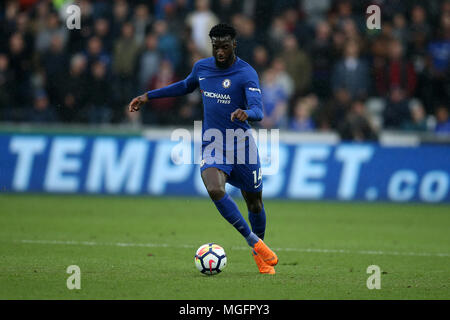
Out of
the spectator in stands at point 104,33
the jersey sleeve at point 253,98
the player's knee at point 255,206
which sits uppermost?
the spectator in stands at point 104,33

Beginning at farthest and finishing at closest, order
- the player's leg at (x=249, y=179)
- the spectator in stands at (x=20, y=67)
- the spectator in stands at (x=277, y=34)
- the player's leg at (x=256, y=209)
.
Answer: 1. the spectator in stands at (x=20, y=67)
2. the spectator in stands at (x=277, y=34)
3. the player's leg at (x=256, y=209)
4. the player's leg at (x=249, y=179)

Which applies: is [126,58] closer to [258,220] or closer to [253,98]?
[258,220]

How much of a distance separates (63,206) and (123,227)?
10.1 feet

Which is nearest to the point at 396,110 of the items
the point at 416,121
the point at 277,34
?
the point at 416,121

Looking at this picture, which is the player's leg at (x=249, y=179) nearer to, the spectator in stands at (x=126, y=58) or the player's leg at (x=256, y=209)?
the player's leg at (x=256, y=209)

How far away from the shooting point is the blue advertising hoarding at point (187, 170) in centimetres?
1691

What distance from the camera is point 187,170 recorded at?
17266 millimetres

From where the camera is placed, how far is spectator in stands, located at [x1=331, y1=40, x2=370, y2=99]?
1812 centimetres

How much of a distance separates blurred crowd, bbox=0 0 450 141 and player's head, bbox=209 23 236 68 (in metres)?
8.97

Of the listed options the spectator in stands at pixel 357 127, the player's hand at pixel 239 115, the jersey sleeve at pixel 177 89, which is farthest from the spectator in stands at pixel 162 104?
the player's hand at pixel 239 115

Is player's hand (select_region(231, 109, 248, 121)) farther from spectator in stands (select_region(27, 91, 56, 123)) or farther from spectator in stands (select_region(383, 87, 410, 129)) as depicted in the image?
spectator in stands (select_region(27, 91, 56, 123))

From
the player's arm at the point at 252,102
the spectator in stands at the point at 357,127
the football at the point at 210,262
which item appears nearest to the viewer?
the player's arm at the point at 252,102

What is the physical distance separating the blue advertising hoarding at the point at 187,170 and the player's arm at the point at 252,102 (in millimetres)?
8304
